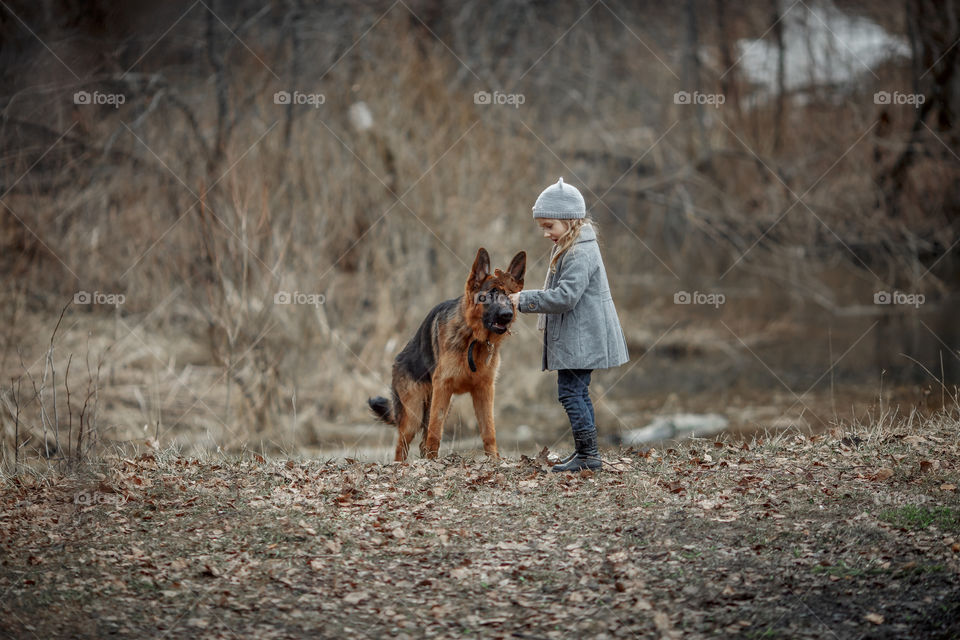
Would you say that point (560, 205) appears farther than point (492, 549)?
Yes

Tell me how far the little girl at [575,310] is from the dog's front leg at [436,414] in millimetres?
873

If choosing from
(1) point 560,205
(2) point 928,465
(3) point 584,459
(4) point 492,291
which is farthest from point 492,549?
(2) point 928,465

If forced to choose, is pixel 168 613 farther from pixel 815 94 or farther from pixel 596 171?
pixel 815 94

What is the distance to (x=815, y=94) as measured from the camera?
20.5 meters

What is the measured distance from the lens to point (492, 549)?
5.87 meters

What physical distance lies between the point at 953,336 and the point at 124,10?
1629cm

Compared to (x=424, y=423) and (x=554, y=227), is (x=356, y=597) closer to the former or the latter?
(x=424, y=423)

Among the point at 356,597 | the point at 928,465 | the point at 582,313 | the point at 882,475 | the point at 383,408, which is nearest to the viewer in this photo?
the point at 356,597

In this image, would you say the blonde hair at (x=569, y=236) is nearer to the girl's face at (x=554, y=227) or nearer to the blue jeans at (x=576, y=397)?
the girl's face at (x=554, y=227)

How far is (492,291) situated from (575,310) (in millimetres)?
675

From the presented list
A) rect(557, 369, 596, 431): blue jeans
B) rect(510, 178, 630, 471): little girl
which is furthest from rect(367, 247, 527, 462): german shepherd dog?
rect(557, 369, 596, 431): blue jeans

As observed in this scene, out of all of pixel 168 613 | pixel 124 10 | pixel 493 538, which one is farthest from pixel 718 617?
pixel 124 10

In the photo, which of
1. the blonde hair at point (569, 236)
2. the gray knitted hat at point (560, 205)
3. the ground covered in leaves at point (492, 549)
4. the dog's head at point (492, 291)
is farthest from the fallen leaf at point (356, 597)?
the gray knitted hat at point (560, 205)

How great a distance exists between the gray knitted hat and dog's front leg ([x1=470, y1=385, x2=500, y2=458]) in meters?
1.49
